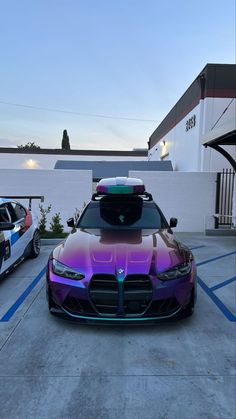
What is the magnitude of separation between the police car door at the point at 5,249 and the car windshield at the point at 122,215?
1.18 metres

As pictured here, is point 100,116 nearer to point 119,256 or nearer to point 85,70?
point 85,70

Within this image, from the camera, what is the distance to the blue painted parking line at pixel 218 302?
167 inches

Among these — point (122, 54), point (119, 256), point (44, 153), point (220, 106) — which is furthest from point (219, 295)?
point (44, 153)

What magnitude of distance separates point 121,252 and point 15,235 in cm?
262

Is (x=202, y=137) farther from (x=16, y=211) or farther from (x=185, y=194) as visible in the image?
(x=16, y=211)

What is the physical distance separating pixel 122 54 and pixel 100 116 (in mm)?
18433

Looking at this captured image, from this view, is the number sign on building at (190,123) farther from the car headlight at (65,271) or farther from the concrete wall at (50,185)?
the car headlight at (65,271)

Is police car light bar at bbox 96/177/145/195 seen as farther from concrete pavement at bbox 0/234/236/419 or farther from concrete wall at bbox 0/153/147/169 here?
concrete wall at bbox 0/153/147/169

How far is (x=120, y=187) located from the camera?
18.4 feet

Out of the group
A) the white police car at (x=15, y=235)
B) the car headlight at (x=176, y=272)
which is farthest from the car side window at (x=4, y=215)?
the car headlight at (x=176, y=272)

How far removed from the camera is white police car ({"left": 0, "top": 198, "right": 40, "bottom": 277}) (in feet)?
16.8

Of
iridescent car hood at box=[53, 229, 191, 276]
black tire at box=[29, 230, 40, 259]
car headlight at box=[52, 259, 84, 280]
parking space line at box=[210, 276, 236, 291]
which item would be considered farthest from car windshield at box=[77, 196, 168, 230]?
black tire at box=[29, 230, 40, 259]

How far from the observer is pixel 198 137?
14.5 m

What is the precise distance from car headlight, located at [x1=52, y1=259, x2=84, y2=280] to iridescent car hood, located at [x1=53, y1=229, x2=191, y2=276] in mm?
47
